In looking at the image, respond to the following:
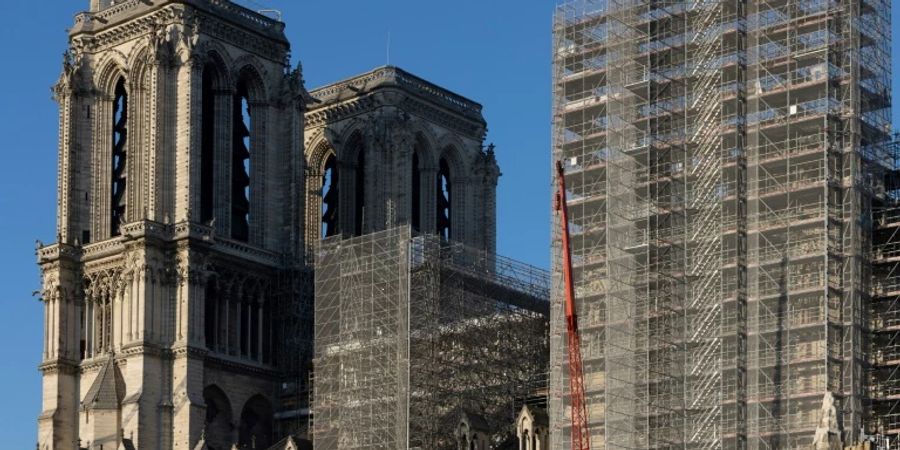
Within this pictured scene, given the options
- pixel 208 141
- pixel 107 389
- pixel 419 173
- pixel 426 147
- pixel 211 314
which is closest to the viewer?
pixel 107 389

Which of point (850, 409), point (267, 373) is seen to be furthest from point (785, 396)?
point (267, 373)

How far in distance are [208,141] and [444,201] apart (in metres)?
18.3

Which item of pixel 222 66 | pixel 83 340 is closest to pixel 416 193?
pixel 222 66

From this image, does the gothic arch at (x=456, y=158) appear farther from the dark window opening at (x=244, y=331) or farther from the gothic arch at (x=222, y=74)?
the dark window opening at (x=244, y=331)

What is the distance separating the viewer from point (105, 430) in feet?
390

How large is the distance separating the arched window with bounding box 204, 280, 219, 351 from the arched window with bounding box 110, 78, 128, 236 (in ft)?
20.8

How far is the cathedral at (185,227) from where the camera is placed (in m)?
120

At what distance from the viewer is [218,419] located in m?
123

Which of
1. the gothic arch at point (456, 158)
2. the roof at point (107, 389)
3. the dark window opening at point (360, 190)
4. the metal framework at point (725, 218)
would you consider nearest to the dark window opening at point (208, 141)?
the roof at point (107, 389)

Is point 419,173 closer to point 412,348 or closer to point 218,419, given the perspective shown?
point 218,419

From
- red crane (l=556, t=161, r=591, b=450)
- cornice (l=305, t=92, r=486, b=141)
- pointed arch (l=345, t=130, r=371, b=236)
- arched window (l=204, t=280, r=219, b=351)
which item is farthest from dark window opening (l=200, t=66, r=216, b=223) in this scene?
red crane (l=556, t=161, r=591, b=450)

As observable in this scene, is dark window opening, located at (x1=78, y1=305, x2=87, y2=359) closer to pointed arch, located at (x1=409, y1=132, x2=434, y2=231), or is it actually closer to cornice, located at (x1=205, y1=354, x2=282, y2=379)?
cornice, located at (x1=205, y1=354, x2=282, y2=379)

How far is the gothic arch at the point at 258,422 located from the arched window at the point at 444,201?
1676cm

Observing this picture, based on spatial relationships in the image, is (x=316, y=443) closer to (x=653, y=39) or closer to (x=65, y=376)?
(x=65, y=376)
